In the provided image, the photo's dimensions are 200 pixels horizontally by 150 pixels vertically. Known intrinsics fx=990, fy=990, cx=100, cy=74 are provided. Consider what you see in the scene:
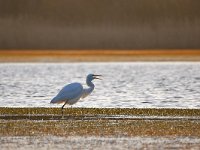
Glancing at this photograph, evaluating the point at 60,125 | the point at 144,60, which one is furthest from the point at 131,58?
the point at 60,125

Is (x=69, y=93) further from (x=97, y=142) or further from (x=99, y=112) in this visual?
(x=97, y=142)

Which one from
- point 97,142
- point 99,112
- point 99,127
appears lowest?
A: point 99,112

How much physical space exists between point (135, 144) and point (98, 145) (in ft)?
Answer: 2.50

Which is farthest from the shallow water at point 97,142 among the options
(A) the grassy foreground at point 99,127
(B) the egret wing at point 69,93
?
(B) the egret wing at point 69,93

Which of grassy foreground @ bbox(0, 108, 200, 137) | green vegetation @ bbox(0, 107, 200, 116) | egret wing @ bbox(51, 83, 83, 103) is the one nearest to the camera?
grassy foreground @ bbox(0, 108, 200, 137)

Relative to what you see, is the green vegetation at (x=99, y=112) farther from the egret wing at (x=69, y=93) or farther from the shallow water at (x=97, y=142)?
the shallow water at (x=97, y=142)

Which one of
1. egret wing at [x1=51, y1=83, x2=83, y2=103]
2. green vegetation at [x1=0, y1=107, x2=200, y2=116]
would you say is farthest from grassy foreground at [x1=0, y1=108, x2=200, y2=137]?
egret wing at [x1=51, y1=83, x2=83, y2=103]

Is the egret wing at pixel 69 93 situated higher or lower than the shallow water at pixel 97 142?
lower

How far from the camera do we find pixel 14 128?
2300 centimetres

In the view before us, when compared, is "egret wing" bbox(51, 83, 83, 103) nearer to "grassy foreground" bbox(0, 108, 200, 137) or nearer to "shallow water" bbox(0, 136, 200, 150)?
"grassy foreground" bbox(0, 108, 200, 137)

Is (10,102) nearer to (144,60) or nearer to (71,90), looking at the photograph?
(71,90)

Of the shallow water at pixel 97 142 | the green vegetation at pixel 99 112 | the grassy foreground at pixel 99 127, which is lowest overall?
the green vegetation at pixel 99 112

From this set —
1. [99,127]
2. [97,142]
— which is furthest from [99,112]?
[97,142]

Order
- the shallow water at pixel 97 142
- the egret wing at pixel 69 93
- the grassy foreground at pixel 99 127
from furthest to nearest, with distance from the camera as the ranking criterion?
1. the egret wing at pixel 69 93
2. the grassy foreground at pixel 99 127
3. the shallow water at pixel 97 142
